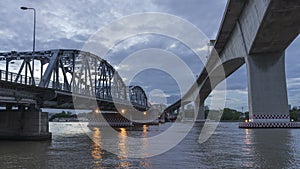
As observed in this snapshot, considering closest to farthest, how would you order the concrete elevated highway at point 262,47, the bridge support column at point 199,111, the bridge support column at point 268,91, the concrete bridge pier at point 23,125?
the concrete elevated highway at point 262,47 < the concrete bridge pier at point 23,125 < the bridge support column at point 268,91 < the bridge support column at point 199,111

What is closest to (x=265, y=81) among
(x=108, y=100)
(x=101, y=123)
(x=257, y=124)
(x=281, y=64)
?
(x=281, y=64)

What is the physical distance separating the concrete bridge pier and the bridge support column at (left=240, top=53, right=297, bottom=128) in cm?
2737

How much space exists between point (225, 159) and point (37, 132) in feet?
→ 81.1

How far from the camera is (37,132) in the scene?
113 ft

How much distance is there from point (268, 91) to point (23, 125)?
3145cm

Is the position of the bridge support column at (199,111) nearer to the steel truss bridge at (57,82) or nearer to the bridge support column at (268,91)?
the steel truss bridge at (57,82)

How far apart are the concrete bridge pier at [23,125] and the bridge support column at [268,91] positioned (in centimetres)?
2737

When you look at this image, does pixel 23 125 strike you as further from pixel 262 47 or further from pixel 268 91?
pixel 268 91

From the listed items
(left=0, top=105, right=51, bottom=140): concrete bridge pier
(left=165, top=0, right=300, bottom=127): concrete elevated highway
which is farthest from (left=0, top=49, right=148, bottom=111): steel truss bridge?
(left=165, top=0, right=300, bottom=127): concrete elevated highway

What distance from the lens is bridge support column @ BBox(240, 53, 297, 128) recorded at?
42406 mm

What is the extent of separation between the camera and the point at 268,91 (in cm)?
4275

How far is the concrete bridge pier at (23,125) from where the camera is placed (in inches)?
1358

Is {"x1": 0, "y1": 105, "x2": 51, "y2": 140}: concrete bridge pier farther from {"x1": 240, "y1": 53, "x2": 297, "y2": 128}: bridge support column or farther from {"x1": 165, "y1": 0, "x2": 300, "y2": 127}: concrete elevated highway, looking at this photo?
{"x1": 240, "y1": 53, "x2": 297, "y2": 128}: bridge support column

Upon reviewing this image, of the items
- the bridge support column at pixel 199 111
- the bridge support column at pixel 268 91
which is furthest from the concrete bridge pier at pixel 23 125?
the bridge support column at pixel 199 111
